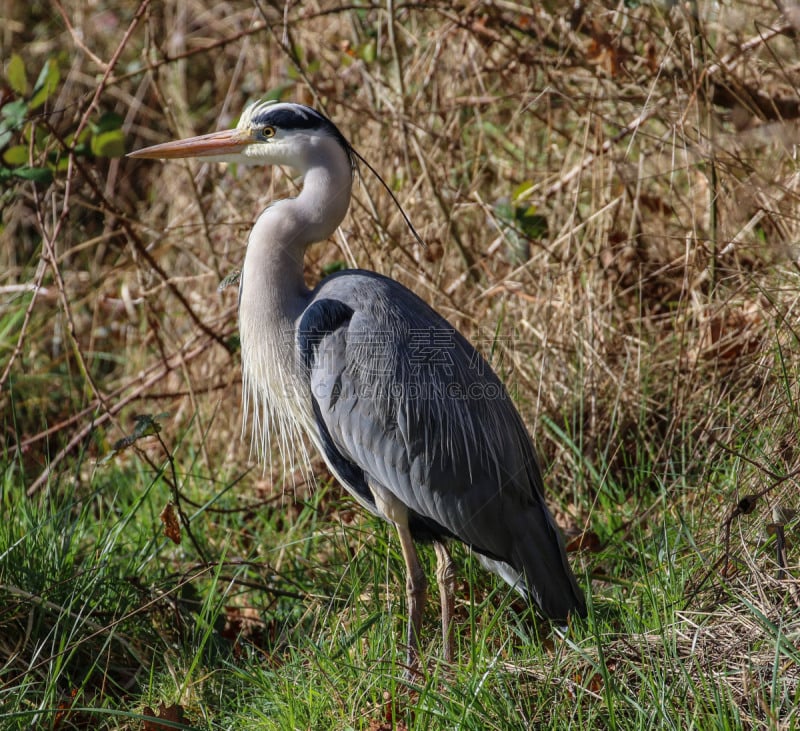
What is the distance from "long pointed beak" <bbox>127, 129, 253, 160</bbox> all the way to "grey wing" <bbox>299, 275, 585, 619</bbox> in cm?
62

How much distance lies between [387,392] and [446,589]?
→ 0.67 metres

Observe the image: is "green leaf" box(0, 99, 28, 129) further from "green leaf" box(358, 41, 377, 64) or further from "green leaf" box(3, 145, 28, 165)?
"green leaf" box(358, 41, 377, 64)

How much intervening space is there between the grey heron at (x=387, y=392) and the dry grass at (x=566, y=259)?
0.37 meters

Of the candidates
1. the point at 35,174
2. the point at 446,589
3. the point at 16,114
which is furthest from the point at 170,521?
the point at 16,114

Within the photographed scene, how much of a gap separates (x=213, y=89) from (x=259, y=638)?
15.1 ft

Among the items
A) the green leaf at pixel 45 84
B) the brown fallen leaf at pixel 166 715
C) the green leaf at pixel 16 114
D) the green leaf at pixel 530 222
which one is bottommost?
the brown fallen leaf at pixel 166 715

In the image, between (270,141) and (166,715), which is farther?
(270,141)

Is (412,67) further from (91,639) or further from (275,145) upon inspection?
(91,639)

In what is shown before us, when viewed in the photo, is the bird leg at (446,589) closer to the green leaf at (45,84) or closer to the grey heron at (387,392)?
the grey heron at (387,392)

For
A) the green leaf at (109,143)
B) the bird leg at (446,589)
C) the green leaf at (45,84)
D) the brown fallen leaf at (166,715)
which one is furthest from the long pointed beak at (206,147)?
the brown fallen leaf at (166,715)

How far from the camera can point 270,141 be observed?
10.4ft

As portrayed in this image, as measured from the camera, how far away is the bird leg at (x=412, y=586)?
2.85 m

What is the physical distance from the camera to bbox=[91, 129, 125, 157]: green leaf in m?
4.02

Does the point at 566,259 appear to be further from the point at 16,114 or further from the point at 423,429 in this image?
the point at 16,114
